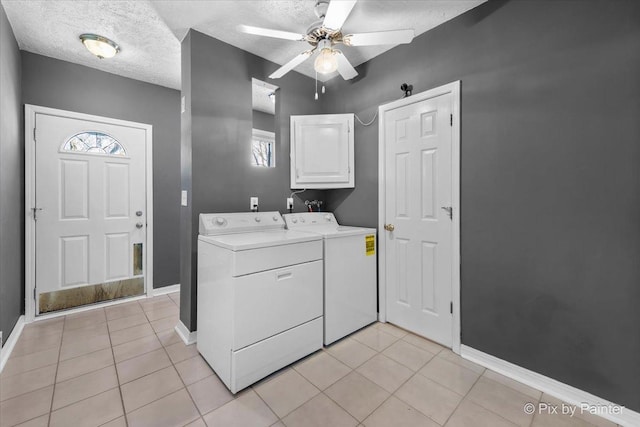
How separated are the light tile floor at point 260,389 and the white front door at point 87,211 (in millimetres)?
674

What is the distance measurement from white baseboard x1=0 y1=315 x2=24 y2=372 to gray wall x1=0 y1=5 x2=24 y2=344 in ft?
0.19

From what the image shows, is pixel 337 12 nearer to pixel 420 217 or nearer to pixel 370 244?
pixel 420 217

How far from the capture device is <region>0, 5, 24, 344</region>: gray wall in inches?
76.8

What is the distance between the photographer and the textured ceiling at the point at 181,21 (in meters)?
1.93

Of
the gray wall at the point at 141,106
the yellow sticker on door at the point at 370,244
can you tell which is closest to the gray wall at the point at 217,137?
the yellow sticker on door at the point at 370,244

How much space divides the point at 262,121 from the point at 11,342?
11.7 ft

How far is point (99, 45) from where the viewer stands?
7.68 ft

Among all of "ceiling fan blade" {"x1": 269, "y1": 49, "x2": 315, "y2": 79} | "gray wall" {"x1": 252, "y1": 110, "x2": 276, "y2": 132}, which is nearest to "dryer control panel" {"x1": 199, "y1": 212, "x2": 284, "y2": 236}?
"ceiling fan blade" {"x1": 269, "y1": 49, "x2": 315, "y2": 79}

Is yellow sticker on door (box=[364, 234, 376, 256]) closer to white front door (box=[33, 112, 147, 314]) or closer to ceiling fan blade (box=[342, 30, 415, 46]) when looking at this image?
ceiling fan blade (box=[342, 30, 415, 46])

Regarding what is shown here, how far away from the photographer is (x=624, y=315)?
1391mm

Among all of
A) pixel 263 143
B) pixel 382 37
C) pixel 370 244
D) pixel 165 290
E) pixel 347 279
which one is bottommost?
pixel 165 290

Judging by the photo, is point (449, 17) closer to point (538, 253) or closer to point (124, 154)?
point (538, 253)

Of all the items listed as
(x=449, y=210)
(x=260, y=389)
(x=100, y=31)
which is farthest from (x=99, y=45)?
(x=449, y=210)

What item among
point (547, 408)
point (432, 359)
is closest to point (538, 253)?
point (547, 408)
